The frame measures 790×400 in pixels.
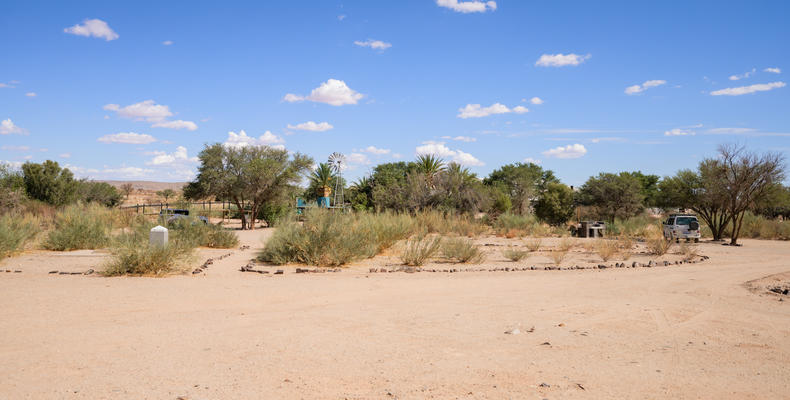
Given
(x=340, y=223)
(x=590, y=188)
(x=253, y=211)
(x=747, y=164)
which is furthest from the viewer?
(x=590, y=188)

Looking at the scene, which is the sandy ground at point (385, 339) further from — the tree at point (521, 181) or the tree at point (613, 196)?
the tree at point (521, 181)

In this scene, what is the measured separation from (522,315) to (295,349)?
3.80 meters

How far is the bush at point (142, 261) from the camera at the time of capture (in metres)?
12.8

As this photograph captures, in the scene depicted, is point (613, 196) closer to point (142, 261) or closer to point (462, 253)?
point (462, 253)

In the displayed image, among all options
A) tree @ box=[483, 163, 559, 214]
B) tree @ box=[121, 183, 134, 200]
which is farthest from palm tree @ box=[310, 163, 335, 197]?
tree @ box=[121, 183, 134, 200]

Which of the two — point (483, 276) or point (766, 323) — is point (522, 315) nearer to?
point (766, 323)

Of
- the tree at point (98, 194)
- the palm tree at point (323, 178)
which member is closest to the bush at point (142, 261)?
the tree at point (98, 194)

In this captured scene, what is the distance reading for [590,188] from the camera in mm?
47594

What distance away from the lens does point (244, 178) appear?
38469 millimetres

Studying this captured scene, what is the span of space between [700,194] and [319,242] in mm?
25349

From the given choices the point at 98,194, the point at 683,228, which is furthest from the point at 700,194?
the point at 98,194

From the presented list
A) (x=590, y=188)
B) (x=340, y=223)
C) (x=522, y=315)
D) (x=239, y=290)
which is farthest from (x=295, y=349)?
(x=590, y=188)

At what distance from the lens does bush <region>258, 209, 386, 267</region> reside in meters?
15.5

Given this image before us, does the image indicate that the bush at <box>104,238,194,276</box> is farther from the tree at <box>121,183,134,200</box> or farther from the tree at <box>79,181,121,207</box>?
the tree at <box>121,183,134,200</box>
